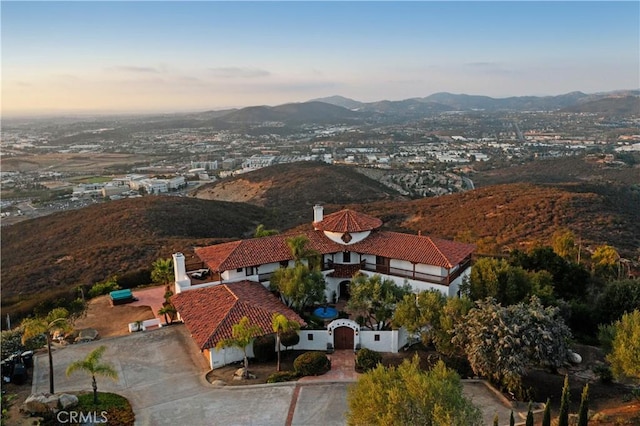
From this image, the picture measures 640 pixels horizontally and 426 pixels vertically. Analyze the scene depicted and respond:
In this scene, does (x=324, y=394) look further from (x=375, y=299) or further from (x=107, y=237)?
(x=107, y=237)

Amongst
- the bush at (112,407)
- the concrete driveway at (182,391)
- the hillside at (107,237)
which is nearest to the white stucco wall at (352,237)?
the concrete driveway at (182,391)

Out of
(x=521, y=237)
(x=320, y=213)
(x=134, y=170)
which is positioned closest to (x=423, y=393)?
(x=320, y=213)

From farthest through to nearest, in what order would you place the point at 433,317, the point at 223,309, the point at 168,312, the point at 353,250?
the point at 353,250, the point at 168,312, the point at 223,309, the point at 433,317

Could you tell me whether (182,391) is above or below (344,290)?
below

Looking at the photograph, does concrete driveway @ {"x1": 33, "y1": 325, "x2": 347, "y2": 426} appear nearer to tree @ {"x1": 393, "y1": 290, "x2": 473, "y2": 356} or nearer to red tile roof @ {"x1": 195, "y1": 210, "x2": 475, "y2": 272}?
tree @ {"x1": 393, "y1": 290, "x2": 473, "y2": 356}

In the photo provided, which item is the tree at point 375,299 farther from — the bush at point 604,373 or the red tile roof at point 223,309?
the bush at point 604,373

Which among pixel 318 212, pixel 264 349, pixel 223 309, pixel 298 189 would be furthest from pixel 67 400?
pixel 298 189

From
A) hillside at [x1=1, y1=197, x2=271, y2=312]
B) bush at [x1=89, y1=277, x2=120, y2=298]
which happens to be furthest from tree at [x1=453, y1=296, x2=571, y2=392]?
hillside at [x1=1, y1=197, x2=271, y2=312]
